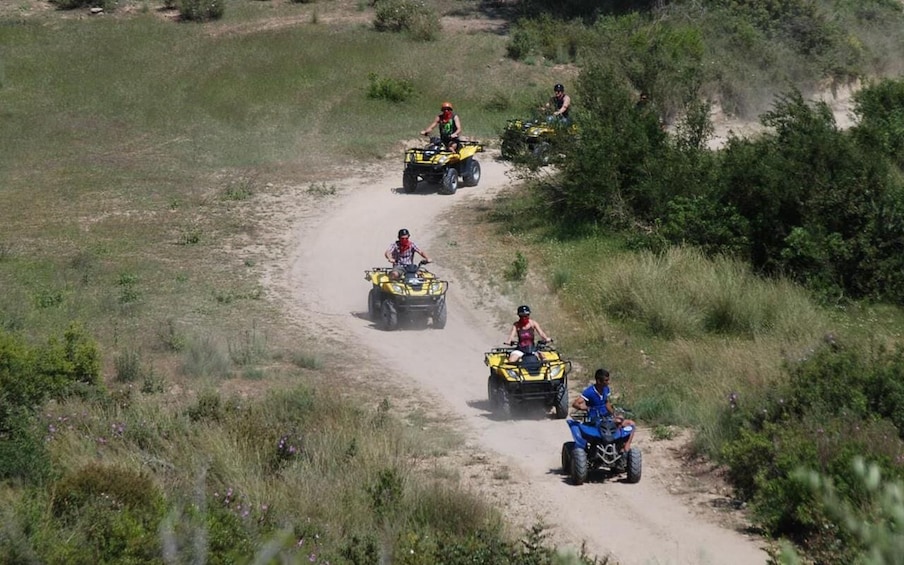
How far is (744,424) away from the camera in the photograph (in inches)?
543

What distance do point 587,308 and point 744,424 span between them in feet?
21.6

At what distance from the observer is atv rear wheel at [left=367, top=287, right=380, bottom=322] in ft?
63.9

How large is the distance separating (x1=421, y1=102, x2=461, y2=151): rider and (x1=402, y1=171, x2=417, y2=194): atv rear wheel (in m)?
1.06

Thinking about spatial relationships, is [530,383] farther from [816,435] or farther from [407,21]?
[407,21]

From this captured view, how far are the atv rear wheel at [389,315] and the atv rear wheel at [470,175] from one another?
9643mm

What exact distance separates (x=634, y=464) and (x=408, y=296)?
658cm

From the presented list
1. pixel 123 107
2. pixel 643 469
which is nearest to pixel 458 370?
pixel 643 469

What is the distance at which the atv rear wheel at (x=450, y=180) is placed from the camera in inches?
1081

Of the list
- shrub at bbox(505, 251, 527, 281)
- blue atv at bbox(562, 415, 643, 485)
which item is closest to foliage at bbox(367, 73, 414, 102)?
shrub at bbox(505, 251, 527, 281)

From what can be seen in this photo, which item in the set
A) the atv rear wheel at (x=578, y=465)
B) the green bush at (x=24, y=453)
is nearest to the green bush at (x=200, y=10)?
the green bush at (x=24, y=453)

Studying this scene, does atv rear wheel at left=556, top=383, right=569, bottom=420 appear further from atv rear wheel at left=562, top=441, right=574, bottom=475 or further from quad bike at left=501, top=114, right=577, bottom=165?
quad bike at left=501, top=114, right=577, bottom=165

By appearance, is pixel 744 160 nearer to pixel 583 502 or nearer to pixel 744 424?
pixel 744 424

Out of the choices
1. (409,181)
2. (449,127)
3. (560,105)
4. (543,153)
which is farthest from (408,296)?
(560,105)

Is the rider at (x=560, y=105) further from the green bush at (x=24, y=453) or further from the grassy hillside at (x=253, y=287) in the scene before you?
the green bush at (x=24, y=453)
